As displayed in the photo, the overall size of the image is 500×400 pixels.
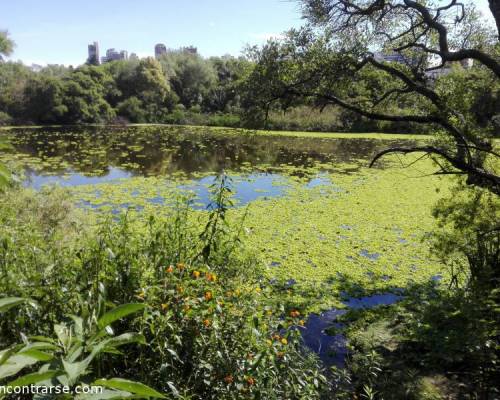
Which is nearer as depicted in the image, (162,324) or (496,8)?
(162,324)

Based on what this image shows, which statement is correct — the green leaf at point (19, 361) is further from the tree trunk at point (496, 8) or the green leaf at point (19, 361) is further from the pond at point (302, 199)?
the tree trunk at point (496, 8)

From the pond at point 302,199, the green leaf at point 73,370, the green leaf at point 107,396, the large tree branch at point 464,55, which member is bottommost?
the pond at point 302,199

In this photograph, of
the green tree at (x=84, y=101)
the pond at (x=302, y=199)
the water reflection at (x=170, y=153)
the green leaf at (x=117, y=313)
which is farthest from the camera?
the green tree at (x=84, y=101)

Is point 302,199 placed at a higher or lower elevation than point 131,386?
lower

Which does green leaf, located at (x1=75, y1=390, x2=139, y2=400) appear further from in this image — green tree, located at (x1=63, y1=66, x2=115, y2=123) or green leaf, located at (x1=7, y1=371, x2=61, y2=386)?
green tree, located at (x1=63, y1=66, x2=115, y2=123)

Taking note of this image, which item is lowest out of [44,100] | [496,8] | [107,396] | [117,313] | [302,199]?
[302,199]

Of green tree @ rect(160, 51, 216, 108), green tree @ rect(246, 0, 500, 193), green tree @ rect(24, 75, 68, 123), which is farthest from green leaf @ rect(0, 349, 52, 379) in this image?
green tree @ rect(160, 51, 216, 108)

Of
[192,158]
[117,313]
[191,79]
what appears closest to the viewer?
[117,313]

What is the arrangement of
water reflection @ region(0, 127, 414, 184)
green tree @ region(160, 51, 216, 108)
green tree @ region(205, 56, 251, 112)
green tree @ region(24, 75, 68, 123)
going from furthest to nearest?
green tree @ region(160, 51, 216, 108) → green tree @ region(205, 56, 251, 112) → green tree @ region(24, 75, 68, 123) → water reflection @ region(0, 127, 414, 184)

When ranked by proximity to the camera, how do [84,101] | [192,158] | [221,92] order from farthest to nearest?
1. [221,92]
2. [84,101]
3. [192,158]

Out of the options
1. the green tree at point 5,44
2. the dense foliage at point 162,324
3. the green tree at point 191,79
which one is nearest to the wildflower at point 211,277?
the dense foliage at point 162,324

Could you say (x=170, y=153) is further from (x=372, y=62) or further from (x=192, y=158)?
(x=372, y=62)

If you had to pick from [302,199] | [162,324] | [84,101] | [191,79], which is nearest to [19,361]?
[162,324]

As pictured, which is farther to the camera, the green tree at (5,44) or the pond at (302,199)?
the green tree at (5,44)
